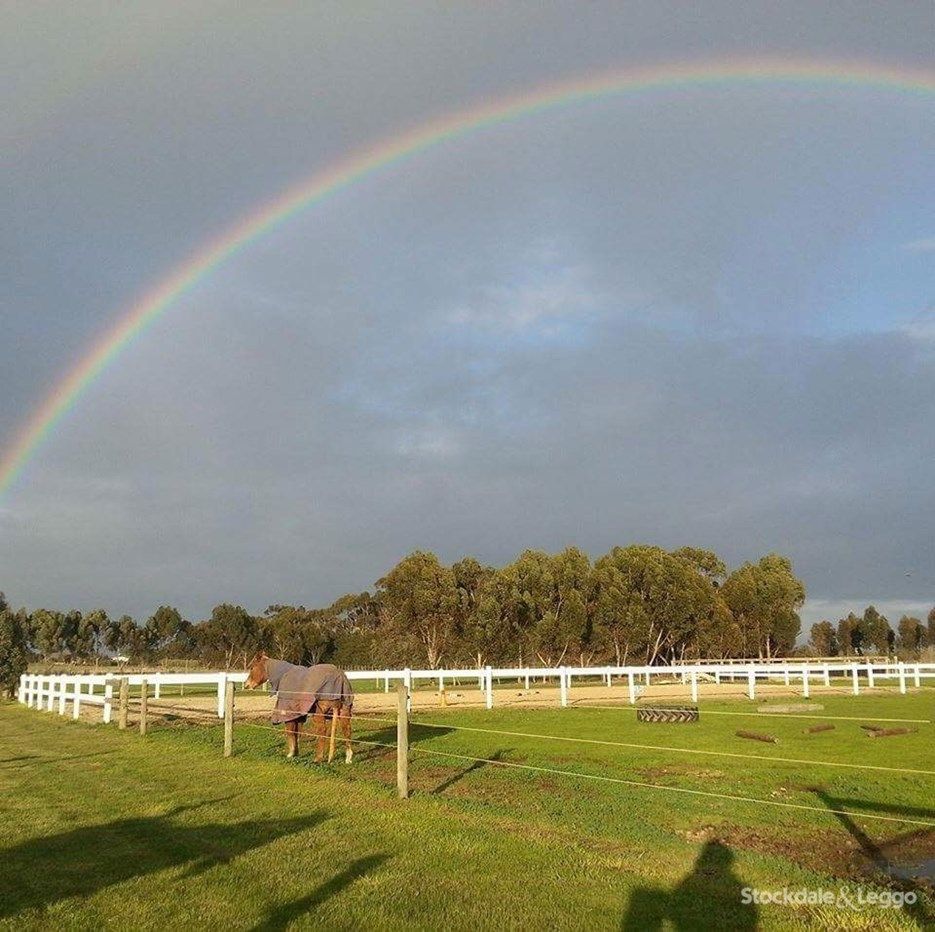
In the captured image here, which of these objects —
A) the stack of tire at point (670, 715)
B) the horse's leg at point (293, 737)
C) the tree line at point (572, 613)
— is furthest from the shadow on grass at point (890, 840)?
the tree line at point (572, 613)

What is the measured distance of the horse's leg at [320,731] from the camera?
12620mm

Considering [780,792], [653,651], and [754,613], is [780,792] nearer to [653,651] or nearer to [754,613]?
[653,651]

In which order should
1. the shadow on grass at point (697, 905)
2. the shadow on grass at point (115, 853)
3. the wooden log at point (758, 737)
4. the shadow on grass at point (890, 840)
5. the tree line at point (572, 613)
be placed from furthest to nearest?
the tree line at point (572, 613)
the wooden log at point (758, 737)
the shadow on grass at point (115, 853)
the shadow on grass at point (890, 840)
the shadow on grass at point (697, 905)

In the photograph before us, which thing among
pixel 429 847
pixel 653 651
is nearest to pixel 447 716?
pixel 429 847

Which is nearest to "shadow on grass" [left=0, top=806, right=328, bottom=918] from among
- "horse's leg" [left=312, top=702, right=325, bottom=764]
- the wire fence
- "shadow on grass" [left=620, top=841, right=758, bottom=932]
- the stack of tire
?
the wire fence

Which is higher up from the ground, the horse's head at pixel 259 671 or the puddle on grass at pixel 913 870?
the horse's head at pixel 259 671

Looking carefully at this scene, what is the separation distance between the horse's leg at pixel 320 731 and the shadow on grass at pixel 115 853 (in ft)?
13.5

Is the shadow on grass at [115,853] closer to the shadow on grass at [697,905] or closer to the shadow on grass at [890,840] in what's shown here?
the shadow on grass at [697,905]

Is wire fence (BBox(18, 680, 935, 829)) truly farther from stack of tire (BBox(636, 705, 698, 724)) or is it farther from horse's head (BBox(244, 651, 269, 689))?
stack of tire (BBox(636, 705, 698, 724))

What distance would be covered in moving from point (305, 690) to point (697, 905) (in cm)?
877

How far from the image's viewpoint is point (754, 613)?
79.4 m

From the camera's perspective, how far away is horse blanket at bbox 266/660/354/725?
13016mm

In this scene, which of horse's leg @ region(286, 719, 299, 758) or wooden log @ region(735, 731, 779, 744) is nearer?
horse's leg @ region(286, 719, 299, 758)

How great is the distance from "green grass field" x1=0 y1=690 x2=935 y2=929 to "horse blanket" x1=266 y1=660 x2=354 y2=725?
741mm
